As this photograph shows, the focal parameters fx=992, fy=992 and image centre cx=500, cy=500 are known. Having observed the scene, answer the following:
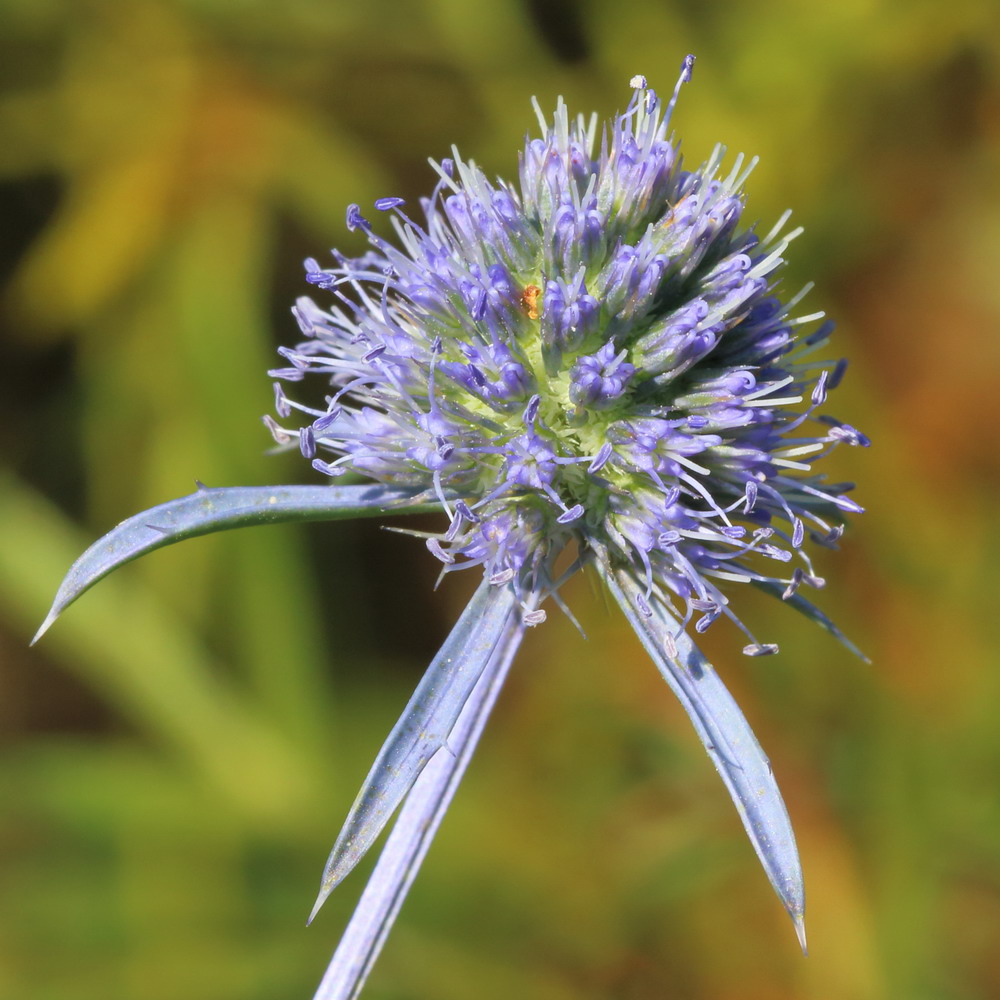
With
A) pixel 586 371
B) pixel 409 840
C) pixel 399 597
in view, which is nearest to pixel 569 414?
pixel 586 371

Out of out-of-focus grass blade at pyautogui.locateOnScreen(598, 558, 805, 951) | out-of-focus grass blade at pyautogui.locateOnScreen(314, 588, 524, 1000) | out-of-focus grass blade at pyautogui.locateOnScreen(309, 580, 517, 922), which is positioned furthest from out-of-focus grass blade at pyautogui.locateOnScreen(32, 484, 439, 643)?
out-of-focus grass blade at pyautogui.locateOnScreen(598, 558, 805, 951)

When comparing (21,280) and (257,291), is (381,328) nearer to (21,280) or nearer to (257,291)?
(257,291)

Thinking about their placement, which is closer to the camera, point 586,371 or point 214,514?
point 214,514

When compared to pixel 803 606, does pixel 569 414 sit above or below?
above

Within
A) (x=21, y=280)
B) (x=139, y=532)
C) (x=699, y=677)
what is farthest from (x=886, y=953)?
(x=21, y=280)

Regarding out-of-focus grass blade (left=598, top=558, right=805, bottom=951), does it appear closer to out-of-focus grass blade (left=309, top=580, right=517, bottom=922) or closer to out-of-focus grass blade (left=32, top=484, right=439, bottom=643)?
out-of-focus grass blade (left=309, top=580, right=517, bottom=922)

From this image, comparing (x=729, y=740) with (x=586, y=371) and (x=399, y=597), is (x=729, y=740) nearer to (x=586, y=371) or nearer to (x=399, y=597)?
(x=586, y=371)

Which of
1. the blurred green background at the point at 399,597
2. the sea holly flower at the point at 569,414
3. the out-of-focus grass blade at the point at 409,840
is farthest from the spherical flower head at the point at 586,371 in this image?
the blurred green background at the point at 399,597
